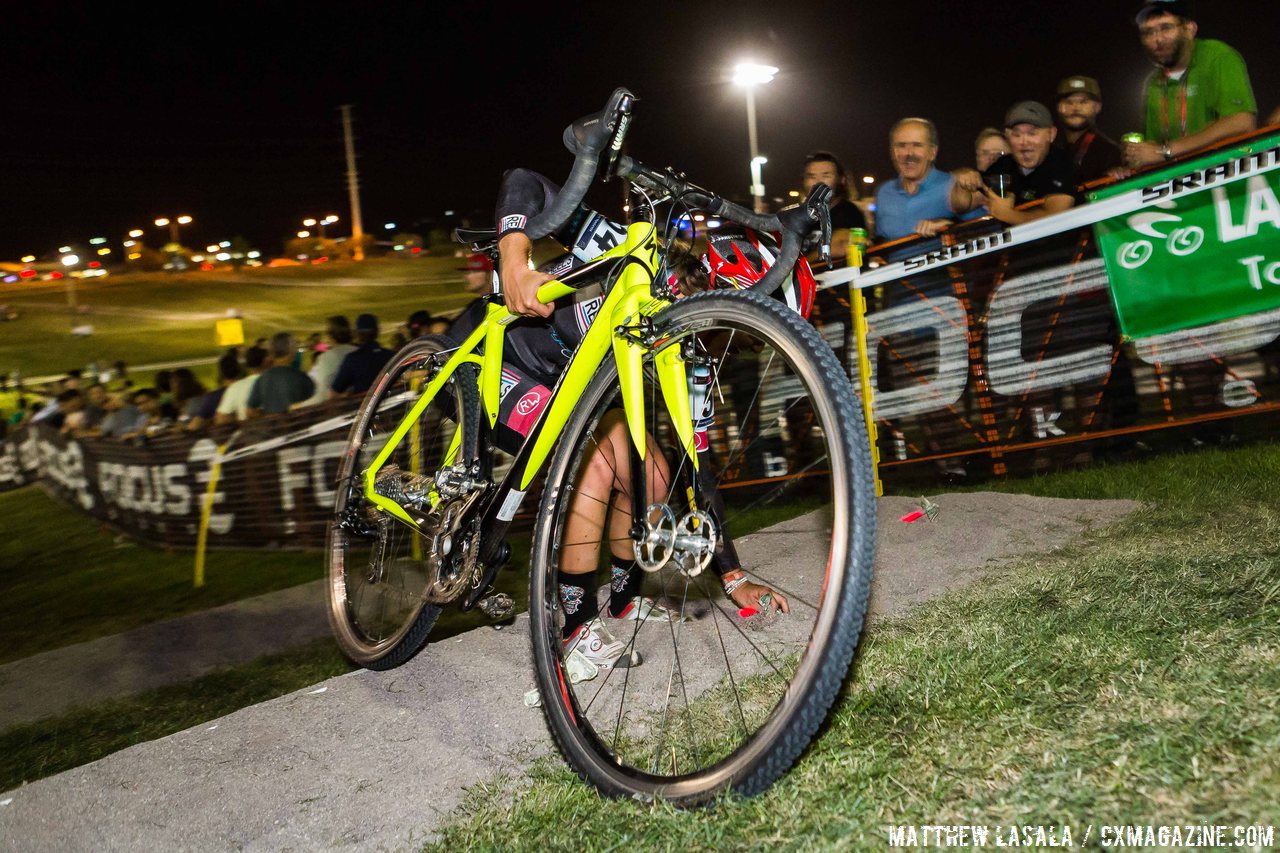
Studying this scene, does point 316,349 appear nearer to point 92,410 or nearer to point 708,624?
point 92,410

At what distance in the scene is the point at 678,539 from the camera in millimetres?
2557

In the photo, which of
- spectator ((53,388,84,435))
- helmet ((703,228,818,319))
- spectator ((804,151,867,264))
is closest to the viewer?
helmet ((703,228,818,319))

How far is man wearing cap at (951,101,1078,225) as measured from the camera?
618 cm

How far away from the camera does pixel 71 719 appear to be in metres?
4.42

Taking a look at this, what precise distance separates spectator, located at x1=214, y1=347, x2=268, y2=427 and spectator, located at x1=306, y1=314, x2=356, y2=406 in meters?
1.11

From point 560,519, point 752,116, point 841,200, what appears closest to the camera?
point 560,519

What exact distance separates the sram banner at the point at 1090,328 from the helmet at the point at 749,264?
3.83m

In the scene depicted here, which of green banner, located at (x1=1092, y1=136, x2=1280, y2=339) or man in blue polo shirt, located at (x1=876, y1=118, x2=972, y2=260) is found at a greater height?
man in blue polo shirt, located at (x1=876, y1=118, x2=972, y2=260)

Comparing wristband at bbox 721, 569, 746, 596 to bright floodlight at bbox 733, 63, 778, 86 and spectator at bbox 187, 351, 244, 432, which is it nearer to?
spectator at bbox 187, 351, 244, 432

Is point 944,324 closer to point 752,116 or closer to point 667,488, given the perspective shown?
point 667,488

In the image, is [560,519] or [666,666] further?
[666,666]

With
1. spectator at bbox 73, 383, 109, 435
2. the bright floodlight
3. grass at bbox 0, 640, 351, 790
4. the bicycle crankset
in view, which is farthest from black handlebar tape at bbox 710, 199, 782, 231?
the bright floodlight

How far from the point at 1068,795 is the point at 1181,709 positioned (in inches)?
18.2

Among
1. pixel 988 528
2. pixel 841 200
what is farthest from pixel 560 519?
pixel 841 200
